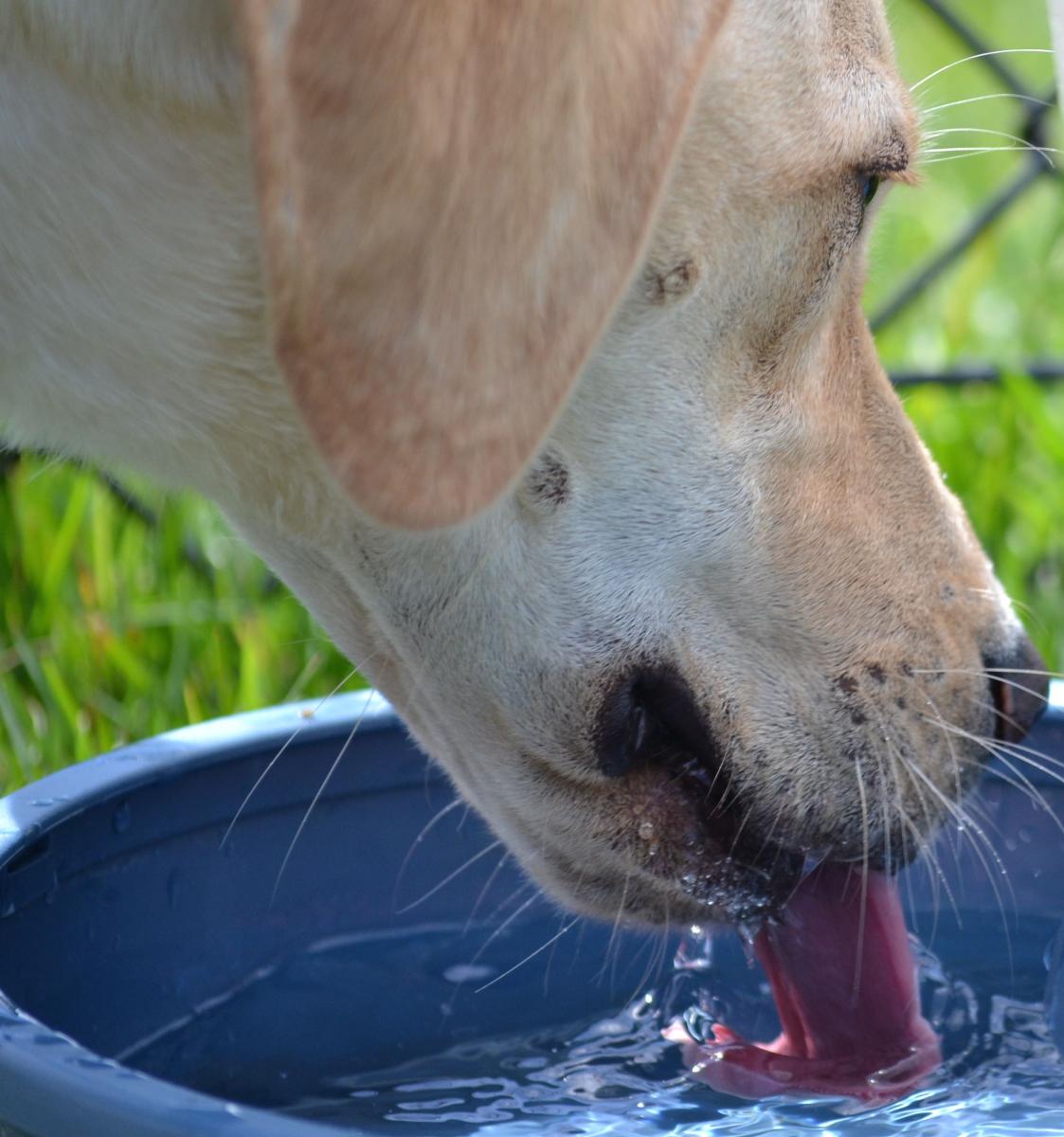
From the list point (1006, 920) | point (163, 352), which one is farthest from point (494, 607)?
point (1006, 920)

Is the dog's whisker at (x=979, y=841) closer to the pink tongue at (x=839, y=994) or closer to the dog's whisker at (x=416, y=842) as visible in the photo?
the pink tongue at (x=839, y=994)

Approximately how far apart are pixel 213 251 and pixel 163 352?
91 mm

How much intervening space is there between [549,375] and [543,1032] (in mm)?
907

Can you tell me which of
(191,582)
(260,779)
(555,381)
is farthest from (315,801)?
(191,582)

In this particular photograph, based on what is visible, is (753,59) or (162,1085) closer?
(162,1085)

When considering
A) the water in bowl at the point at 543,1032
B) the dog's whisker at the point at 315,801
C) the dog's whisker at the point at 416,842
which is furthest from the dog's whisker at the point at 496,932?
the dog's whisker at the point at 315,801

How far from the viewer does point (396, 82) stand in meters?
1.01

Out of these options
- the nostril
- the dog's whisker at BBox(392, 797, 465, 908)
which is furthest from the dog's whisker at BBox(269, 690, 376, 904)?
the nostril

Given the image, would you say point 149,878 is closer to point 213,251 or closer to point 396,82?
point 213,251

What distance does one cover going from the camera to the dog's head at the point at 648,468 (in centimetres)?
106

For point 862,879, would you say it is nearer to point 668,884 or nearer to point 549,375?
point 668,884

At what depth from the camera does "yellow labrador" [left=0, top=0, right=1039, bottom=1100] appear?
1.04 meters

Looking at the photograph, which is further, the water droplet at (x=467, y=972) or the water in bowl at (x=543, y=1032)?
the water droplet at (x=467, y=972)

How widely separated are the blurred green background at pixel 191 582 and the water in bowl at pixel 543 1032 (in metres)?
0.50
